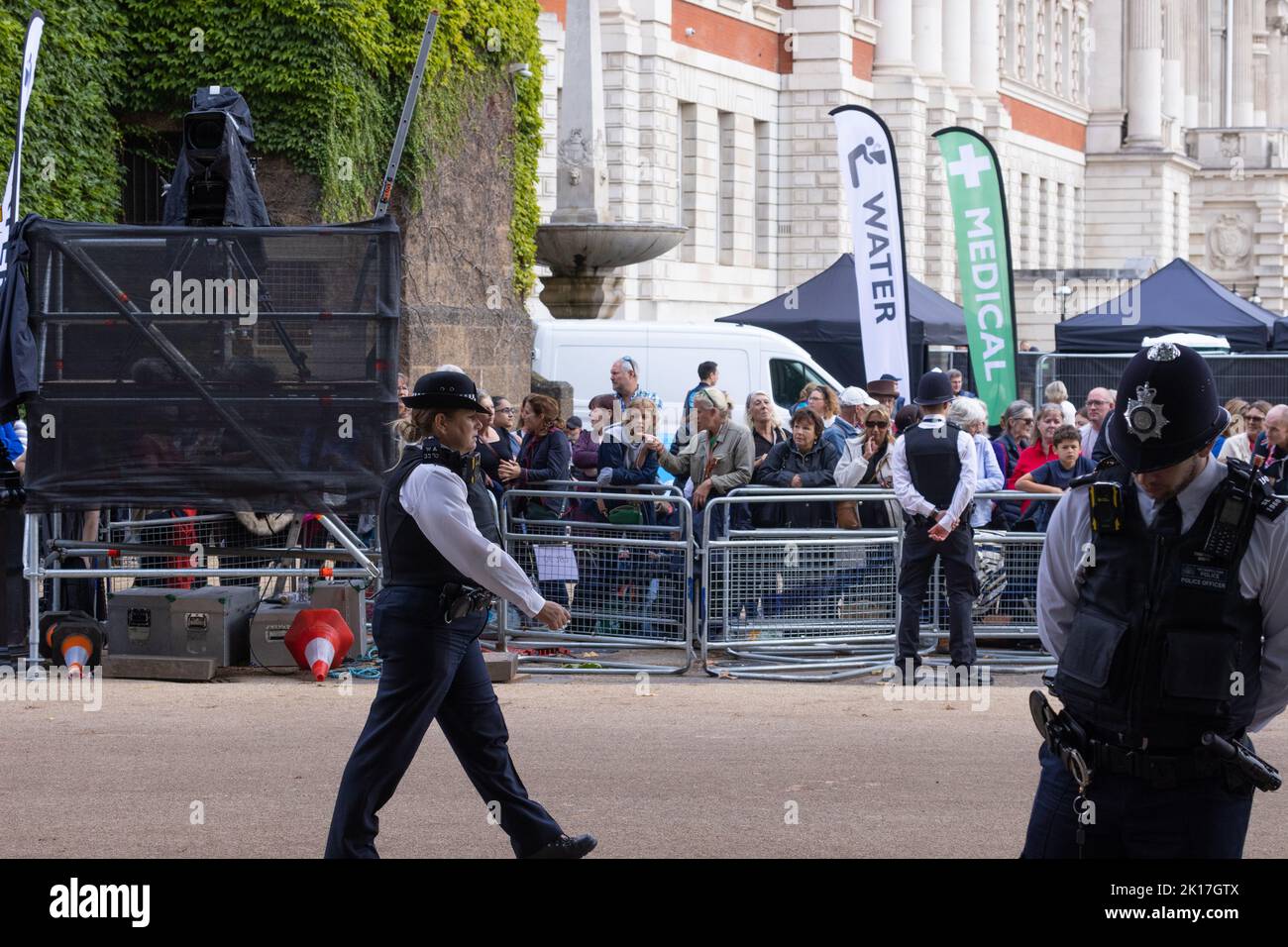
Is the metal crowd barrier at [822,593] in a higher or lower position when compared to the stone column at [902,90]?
lower

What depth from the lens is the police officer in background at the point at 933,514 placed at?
38.0ft

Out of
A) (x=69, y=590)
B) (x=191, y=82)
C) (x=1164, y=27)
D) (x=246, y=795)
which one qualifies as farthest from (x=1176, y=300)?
(x=1164, y=27)

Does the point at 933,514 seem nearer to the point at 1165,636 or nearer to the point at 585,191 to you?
the point at 1165,636

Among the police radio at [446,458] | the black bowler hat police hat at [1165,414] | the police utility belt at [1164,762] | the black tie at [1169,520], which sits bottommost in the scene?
the police utility belt at [1164,762]

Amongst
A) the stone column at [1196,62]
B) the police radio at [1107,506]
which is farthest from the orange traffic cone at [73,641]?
the stone column at [1196,62]

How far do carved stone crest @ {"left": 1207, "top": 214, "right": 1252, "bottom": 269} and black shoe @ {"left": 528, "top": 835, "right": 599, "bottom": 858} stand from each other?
2994 inches

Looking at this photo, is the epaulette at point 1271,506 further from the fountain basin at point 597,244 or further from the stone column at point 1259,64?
the stone column at point 1259,64

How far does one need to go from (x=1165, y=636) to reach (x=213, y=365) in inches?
311

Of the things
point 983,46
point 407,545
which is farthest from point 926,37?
point 407,545

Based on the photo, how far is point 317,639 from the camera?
11.5 metres

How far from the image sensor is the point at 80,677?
1137cm

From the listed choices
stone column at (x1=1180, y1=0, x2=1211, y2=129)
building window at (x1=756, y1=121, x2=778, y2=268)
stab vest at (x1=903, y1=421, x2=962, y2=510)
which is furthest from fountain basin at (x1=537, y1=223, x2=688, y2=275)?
stone column at (x1=1180, y1=0, x2=1211, y2=129)

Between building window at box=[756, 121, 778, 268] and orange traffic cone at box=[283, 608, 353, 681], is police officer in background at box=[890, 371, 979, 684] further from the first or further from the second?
building window at box=[756, 121, 778, 268]

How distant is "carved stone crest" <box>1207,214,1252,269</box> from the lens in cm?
7856
